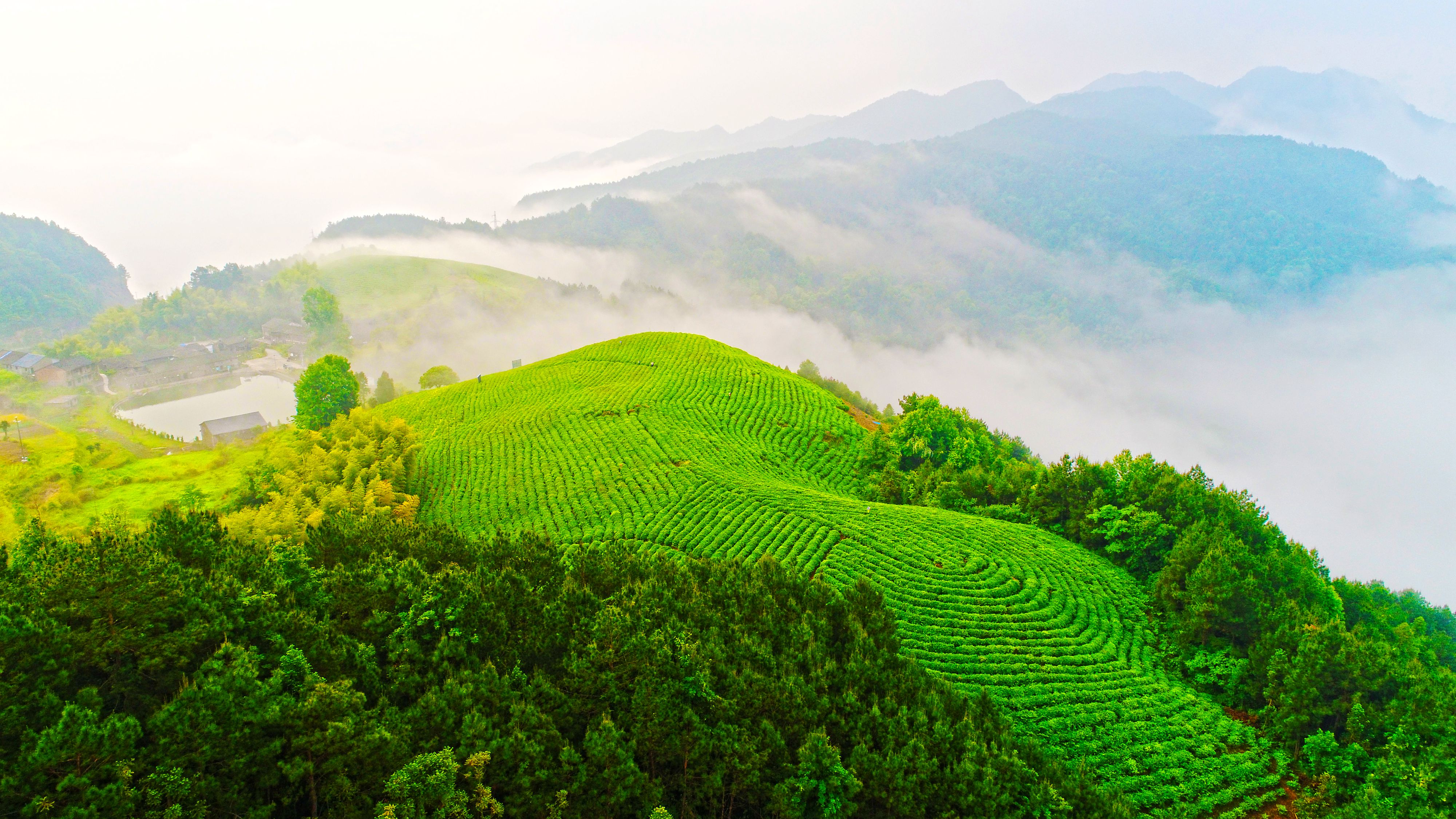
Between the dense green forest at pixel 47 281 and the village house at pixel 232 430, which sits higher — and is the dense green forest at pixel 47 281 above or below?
above

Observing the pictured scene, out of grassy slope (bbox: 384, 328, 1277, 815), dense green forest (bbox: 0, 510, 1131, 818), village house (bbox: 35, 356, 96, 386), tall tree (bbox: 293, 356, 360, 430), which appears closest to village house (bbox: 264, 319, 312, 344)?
village house (bbox: 35, 356, 96, 386)

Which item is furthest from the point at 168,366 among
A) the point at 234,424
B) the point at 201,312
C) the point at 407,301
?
the point at 407,301

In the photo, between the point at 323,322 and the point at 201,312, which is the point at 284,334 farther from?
the point at 201,312

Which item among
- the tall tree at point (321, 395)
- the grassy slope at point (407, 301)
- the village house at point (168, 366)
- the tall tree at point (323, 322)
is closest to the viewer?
the tall tree at point (321, 395)

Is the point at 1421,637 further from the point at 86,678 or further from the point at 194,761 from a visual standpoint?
the point at 86,678

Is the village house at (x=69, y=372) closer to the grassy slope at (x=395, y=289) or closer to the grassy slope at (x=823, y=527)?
the grassy slope at (x=395, y=289)

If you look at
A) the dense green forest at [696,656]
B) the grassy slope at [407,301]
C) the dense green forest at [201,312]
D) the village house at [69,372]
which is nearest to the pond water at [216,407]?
the village house at [69,372]
